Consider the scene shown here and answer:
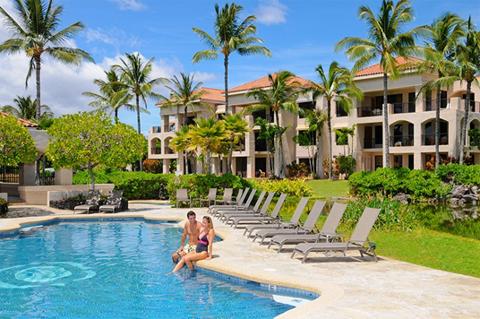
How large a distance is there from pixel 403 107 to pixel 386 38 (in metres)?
13.0

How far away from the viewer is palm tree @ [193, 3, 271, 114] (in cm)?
3775

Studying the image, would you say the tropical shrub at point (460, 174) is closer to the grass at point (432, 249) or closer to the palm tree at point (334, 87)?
the palm tree at point (334, 87)

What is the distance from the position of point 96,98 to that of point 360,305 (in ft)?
174

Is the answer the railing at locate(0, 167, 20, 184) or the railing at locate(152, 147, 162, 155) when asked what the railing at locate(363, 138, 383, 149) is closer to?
the railing at locate(152, 147, 162, 155)

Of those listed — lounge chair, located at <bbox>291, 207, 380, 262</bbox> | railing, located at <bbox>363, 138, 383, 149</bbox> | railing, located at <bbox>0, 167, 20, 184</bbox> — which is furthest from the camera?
railing, located at <bbox>363, 138, 383, 149</bbox>

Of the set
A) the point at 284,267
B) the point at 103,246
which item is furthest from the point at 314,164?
the point at 284,267

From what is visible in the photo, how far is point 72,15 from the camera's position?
35.4 m

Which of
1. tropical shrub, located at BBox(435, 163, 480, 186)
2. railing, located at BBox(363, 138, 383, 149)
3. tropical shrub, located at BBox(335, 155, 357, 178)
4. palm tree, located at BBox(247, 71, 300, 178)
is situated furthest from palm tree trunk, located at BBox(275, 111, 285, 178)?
tropical shrub, located at BBox(435, 163, 480, 186)

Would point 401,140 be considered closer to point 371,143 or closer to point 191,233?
point 371,143

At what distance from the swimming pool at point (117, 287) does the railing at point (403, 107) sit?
113ft

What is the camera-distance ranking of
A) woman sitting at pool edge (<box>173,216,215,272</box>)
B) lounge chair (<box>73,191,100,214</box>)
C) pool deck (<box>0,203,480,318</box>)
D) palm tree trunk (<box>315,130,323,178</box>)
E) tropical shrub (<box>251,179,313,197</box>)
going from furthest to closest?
palm tree trunk (<box>315,130,323,178</box>) → tropical shrub (<box>251,179,313,197</box>) → lounge chair (<box>73,191,100,214</box>) → woman sitting at pool edge (<box>173,216,215,272</box>) → pool deck (<box>0,203,480,318</box>)

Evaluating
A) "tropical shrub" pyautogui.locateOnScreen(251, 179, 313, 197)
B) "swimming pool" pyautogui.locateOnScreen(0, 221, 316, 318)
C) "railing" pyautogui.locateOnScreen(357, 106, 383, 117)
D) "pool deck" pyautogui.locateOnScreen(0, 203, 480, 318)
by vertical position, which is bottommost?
"swimming pool" pyautogui.locateOnScreen(0, 221, 316, 318)

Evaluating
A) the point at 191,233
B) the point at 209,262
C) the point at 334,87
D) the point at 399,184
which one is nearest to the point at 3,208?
the point at 191,233

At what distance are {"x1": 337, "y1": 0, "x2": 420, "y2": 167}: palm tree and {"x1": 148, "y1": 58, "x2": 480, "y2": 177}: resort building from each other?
5.63 m
